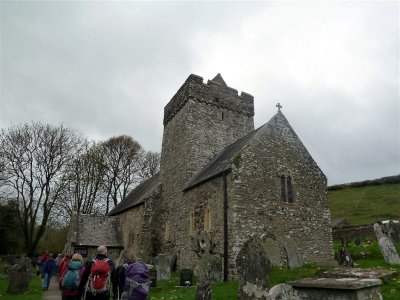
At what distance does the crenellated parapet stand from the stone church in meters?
0.07

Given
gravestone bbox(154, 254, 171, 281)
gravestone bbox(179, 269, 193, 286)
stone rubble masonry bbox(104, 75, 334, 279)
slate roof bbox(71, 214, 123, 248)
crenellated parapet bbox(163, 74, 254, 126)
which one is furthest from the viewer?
slate roof bbox(71, 214, 123, 248)

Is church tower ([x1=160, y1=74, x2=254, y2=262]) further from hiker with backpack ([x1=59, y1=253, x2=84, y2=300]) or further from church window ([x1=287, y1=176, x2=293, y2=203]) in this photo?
hiker with backpack ([x1=59, y1=253, x2=84, y2=300])

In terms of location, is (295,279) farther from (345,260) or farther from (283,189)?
(283,189)

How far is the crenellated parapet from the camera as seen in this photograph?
2281 centimetres

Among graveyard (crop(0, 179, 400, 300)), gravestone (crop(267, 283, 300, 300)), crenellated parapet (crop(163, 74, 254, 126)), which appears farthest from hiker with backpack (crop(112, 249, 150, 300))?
crenellated parapet (crop(163, 74, 254, 126))

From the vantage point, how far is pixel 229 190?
1527 centimetres

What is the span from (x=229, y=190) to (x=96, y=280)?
9295mm

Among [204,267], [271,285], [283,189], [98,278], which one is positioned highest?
[283,189]

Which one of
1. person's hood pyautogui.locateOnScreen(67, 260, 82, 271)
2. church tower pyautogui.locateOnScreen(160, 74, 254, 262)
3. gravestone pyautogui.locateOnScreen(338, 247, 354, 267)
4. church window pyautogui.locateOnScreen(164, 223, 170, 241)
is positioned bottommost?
person's hood pyautogui.locateOnScreen(67, 260, 82, 271)

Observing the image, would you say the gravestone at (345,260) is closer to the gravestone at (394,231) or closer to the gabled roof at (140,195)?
the gravestone at (394,231)

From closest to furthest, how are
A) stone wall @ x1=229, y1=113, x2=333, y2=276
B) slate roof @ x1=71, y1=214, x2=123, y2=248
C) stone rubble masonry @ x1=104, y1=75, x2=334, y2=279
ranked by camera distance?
1. stone wall @ x1=229, y1=113, x2=333, y2=276
2. stone rubble masonry @ x1=104, y1=75, x2=334, y2=279
3. slate roof @ x1=71, y1=214, x2=123, y2=248

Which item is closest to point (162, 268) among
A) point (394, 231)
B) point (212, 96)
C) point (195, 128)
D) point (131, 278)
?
point (195, 128)

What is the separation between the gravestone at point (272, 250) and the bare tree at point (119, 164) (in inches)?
1035

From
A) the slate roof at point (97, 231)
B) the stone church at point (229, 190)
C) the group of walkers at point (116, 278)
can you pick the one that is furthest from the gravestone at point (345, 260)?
the slate roof at point (97, 231)
